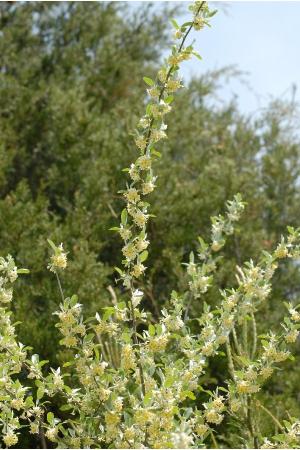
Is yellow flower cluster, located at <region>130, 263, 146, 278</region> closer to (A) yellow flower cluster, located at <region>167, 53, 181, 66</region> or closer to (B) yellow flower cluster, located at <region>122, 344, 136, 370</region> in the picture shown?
(B) yellow flower cluster, located at <region>122, 344, 136, 370</region>

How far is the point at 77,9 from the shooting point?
6629 millimetres

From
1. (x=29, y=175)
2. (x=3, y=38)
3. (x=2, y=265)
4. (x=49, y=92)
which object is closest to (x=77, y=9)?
(x=3, y=38)

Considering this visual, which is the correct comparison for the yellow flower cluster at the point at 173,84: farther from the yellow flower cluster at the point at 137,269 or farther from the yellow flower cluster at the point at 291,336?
the yellow flower cluster at the point at 291,336

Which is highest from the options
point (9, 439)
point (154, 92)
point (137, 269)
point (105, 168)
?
point (105, 168)

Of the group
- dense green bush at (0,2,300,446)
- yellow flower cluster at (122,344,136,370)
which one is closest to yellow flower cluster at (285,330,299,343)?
yellow flower cluster at (122,344,136,370)

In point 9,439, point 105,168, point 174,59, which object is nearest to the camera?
point 9,439

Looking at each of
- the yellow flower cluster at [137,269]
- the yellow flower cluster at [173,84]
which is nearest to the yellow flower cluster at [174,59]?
the yellow flower cluster at [173,84]

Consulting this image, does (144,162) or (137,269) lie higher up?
(144,162)

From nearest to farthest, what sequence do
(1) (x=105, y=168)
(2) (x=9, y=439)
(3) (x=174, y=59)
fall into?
(2) (x=9, y=439) → (3) (x=174, y=59) → (1) (x=105, y=168)

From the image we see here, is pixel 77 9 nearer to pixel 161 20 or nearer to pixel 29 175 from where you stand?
pixel 161 20

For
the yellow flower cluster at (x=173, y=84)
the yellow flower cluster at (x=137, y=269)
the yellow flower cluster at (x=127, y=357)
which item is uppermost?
the yellow flower cluster at (x=173, y=84)

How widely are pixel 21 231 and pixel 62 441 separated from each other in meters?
2.14

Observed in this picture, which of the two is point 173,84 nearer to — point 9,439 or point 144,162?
point 144,162

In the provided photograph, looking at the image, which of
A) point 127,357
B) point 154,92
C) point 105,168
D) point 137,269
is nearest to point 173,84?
point 154,92
